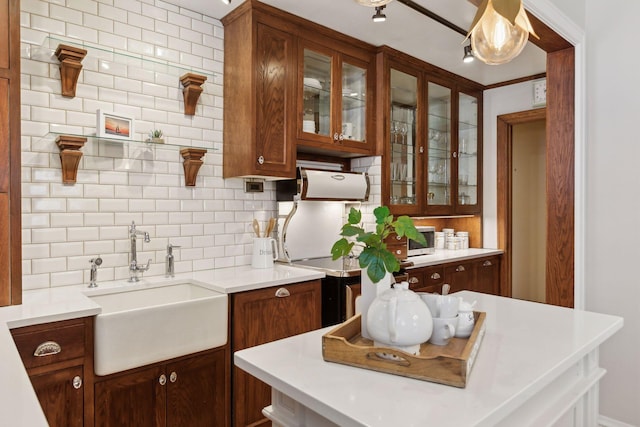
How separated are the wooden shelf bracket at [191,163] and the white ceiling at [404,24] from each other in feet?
3.06

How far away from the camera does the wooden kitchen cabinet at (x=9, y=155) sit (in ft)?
5.96

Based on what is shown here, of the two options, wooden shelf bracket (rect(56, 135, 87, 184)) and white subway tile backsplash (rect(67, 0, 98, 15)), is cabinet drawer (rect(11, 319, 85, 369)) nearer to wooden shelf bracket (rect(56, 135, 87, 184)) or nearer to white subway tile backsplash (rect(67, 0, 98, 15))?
wooden shelf bracket (rect(56, 135, 87, 184))

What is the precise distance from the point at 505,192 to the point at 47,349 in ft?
13.5

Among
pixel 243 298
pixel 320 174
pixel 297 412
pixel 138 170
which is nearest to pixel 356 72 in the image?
pixel 320 174

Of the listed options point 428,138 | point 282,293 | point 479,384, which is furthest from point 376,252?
point 428,138

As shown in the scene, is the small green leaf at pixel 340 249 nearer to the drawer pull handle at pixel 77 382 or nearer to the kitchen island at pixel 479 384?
Result: the kitchen island at pixel 479 384

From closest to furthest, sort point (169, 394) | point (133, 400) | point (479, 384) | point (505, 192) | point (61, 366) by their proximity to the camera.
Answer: point (479, 384)
point (61, 366)
point (133, 400)
point (169, 394)
point (505, 192)

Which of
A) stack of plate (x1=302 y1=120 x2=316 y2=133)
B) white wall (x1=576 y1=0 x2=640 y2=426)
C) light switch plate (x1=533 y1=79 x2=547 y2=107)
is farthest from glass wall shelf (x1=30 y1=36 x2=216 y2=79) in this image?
light switch plate (x1=533 y1=79 x2=547 y2=107)

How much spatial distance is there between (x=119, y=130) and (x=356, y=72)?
1839mm

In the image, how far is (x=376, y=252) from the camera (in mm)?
1203

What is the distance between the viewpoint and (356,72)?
336 centimetres

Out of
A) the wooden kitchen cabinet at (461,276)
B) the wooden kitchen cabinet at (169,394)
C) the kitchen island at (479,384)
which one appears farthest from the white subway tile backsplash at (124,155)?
the kitchen island at (479,384)

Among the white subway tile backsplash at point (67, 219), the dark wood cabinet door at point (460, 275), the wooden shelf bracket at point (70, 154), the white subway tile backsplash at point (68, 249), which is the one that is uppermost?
the wooden shelf bracket at point (70, 154)

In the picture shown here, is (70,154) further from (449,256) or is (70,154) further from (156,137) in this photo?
(449,256)
